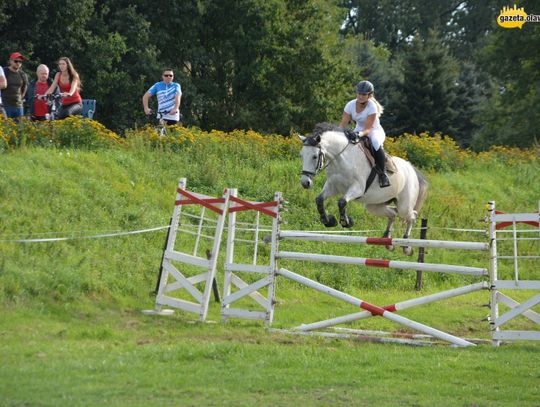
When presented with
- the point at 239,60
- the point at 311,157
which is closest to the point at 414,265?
the point at 311,157

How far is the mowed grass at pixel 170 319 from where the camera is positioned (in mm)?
9836

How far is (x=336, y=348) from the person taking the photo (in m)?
12.7

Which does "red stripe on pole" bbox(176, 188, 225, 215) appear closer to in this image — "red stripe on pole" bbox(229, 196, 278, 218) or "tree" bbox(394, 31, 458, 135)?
"red stripe on pole" bbox(229, 196, 278, 218)

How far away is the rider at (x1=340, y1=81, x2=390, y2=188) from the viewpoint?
49.7 ft

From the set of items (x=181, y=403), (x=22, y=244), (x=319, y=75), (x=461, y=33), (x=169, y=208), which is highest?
(x=461, y=33)

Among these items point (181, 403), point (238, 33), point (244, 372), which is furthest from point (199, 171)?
point (238, 33)

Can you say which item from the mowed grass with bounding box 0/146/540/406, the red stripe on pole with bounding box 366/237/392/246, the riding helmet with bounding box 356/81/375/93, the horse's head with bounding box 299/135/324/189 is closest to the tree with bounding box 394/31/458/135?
the mowed grass with bounding box 0/146/540/406

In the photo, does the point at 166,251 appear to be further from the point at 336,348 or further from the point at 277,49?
the point at 277,49

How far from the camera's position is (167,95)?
20.9 meters

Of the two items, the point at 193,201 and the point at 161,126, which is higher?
the point at 161,126

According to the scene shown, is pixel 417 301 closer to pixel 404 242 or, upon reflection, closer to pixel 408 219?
pixel 404 242

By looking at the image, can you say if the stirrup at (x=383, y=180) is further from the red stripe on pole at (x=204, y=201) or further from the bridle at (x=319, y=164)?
the red stripe on pole at (x=204, y=201)

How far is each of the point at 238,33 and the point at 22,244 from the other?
2215cm

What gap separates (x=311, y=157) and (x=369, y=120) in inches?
61.6
